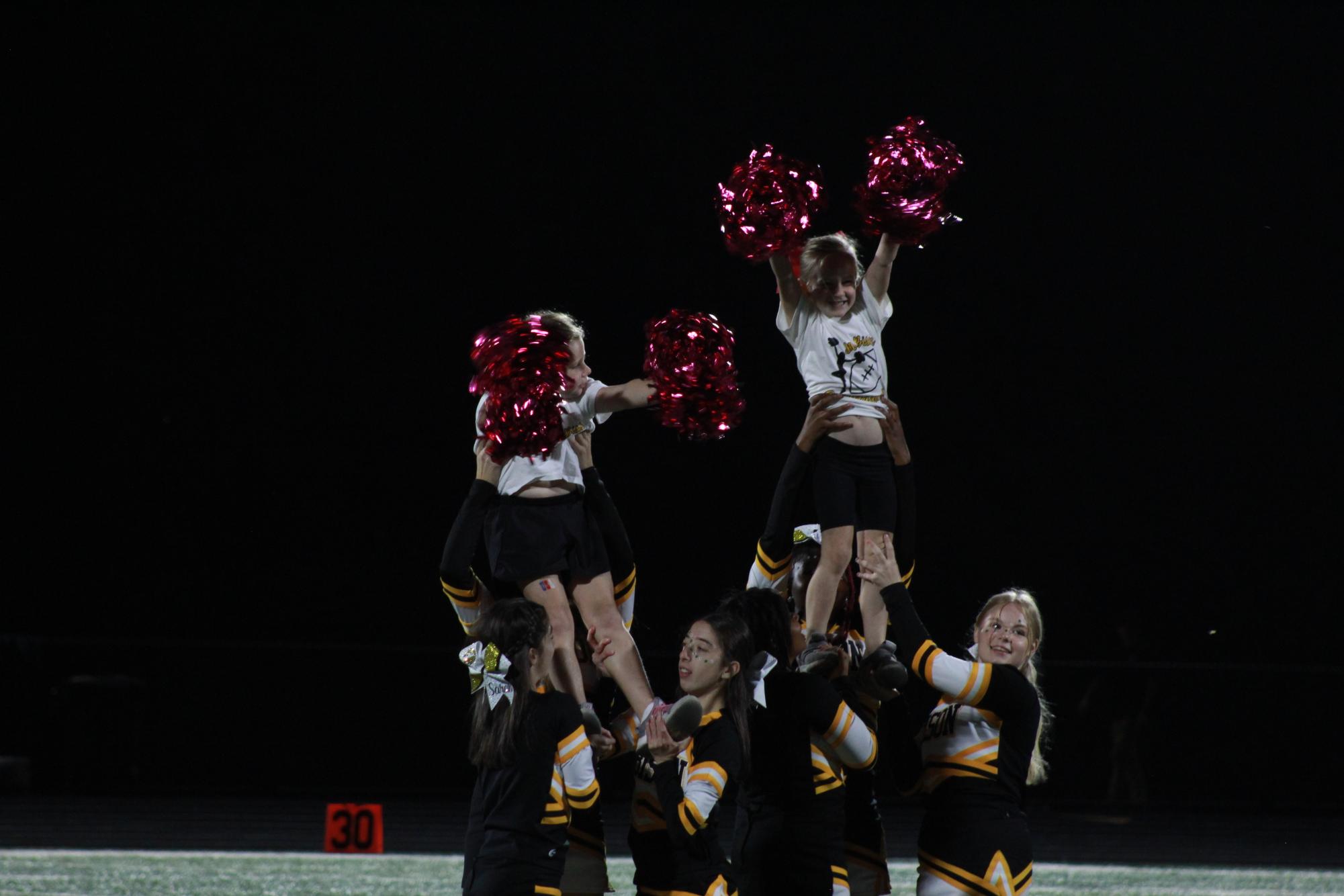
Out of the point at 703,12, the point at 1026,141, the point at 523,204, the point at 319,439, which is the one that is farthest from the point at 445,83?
the point at 1026,141

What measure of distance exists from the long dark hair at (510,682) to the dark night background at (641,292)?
21.2ft

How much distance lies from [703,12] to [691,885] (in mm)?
7555

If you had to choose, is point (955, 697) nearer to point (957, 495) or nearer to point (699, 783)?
point (699, 783)

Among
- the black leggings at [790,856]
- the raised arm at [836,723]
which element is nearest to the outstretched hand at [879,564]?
the raised arm at [836,723]

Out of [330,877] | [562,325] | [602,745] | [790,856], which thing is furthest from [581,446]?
[330,877]

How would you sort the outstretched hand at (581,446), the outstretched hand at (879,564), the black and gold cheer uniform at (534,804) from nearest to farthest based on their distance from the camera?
the black and gold cheer uniform at (534,804)
the outstretched hand at (879,564)
the outstretched hand at (581,446)

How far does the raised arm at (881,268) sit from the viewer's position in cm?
331

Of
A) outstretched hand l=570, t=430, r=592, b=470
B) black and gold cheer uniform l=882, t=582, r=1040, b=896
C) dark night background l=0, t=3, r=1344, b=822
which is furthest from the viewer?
dark night background l=0, t=3, r=1344, b=822

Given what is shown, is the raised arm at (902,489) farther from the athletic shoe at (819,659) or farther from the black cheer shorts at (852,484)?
the athletic shoe at (819,659)

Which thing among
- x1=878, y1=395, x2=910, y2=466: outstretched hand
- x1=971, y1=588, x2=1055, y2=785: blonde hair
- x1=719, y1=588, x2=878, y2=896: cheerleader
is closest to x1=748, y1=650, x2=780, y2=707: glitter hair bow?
x1=719, y1=588, x2=878, y2=896: cheerleader

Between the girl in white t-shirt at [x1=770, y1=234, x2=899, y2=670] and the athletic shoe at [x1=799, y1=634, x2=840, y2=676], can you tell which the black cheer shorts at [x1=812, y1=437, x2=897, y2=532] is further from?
the athletic shoe at [x1=799, y1=634, x2=840, y2=676]

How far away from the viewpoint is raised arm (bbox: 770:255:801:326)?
3.28m

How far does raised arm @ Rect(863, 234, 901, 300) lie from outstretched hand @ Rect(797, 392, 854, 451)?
29cm

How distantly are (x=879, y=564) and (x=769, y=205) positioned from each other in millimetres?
850
